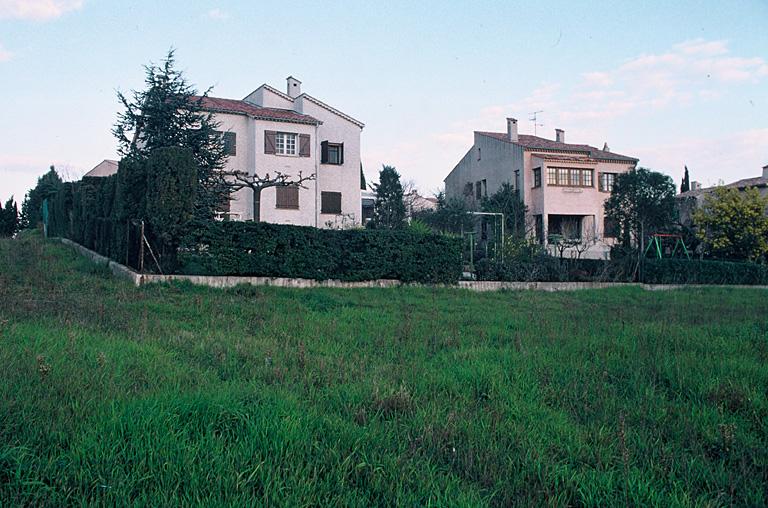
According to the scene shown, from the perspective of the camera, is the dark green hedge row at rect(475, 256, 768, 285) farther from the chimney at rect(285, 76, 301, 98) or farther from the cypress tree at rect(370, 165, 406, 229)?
the chimney at rect(285, 76, 301, 98)

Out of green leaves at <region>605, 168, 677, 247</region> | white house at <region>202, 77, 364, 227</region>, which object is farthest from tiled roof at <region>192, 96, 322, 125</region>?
green leaves at <region>605, 168, 677, 247</region>

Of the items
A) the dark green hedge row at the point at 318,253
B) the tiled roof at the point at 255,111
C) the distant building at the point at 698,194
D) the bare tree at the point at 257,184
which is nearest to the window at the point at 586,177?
the distant building at the point at 698,194

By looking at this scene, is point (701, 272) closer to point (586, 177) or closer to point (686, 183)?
point (586, 177)

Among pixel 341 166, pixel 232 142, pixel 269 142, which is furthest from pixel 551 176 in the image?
pixel 232 142

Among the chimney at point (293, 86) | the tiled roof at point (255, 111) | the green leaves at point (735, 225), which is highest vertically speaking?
the chimney at point (293, 86)

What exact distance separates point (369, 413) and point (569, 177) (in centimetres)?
3268

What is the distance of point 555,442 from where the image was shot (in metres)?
4.33

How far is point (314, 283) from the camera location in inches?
636

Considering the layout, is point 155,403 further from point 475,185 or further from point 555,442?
point 475,185

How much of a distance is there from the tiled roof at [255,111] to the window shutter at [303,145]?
2.56 ft

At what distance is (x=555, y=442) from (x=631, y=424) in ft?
3.20

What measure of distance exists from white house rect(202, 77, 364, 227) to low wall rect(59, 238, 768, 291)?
1028 centimetres

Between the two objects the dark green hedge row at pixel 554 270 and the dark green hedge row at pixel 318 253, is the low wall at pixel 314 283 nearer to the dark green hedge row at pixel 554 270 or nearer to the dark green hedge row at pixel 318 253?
the dark green hedge row at pixel 318 253

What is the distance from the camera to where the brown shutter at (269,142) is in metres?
31.0
